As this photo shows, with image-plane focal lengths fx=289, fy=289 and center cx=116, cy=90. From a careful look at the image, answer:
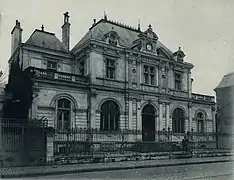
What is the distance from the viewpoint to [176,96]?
16.5 meters


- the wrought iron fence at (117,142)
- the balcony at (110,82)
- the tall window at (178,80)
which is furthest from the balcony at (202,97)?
the balcony at (110,82)

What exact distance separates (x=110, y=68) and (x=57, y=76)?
10.4 feet

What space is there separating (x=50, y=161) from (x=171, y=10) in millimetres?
5699

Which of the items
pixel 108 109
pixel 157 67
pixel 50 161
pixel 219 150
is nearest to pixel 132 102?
pixel 108 109

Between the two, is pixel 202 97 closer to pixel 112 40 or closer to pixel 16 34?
pixel 112 40

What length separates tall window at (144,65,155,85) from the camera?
52.5 feet

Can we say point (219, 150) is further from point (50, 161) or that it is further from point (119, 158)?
point (50, 161)

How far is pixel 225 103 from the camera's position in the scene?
10289 millimetres

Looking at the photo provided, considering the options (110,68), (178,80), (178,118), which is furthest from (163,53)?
(178,118)

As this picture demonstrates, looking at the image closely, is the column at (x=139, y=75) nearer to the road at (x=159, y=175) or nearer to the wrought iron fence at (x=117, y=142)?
the wrought iron fence at (x=117, y=142)

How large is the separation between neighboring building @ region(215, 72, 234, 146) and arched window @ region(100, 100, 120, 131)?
517 centimetres

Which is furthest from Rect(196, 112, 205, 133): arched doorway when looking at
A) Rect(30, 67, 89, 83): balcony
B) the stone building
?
Rect(30, 67, 89, 83): balcony

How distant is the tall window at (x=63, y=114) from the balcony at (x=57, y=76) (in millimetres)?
1065

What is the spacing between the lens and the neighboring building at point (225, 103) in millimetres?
7642
